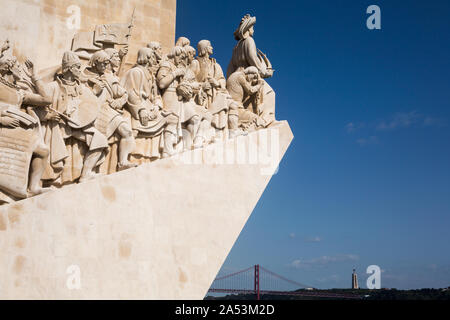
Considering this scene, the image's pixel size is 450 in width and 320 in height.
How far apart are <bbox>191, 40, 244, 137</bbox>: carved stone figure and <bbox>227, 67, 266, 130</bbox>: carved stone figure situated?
0.24 metres

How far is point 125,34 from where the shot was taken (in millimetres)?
8117

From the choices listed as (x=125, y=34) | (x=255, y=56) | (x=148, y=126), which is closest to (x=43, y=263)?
(x=148, y=126)

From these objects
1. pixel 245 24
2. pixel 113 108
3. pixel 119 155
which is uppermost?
pixel 245 24

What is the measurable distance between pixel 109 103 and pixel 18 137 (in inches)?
55.8

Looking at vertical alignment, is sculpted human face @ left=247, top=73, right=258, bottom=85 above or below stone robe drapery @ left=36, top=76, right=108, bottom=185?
above

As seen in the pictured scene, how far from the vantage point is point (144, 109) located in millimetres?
7504

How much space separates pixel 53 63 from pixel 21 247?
2913 mm

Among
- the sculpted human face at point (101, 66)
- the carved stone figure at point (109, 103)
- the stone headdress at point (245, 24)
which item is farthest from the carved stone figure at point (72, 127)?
the stone headdress at point (245, 24)

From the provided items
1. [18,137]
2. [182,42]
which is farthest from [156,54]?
[18,137]

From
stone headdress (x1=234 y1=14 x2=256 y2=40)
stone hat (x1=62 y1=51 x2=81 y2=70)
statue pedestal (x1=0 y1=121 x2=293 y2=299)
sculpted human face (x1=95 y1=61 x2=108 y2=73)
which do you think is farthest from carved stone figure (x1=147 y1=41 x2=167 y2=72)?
stone headdress (x1=234 y1=14 x2=256 y2=40)

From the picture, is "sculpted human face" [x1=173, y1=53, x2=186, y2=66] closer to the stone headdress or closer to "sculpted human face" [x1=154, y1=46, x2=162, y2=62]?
"sculpted human face" [x1=154, y1=46, x2=162, y2=62]

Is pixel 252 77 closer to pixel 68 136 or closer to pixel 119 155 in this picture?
pixel 119 155

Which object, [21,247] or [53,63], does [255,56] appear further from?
[21,247]

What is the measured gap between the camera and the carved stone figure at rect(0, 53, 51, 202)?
5848mm
